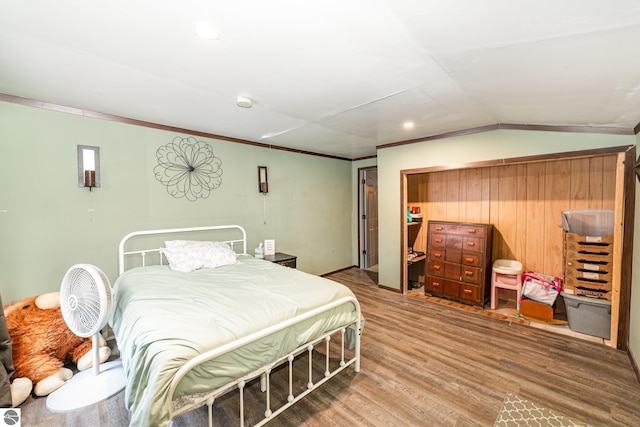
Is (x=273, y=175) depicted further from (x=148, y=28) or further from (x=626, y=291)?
(x=626, y=291)

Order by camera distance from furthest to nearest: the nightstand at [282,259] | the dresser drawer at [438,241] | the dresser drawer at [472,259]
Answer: the dresser drawer at [438,241], the nightstand at [282,259], the dresser drawer at [472,259]

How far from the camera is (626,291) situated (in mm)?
2471

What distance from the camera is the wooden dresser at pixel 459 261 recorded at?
345 centimetres

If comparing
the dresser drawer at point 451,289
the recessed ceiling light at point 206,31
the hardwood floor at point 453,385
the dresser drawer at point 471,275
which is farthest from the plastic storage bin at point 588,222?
the recessed ceiling light at point 206,31

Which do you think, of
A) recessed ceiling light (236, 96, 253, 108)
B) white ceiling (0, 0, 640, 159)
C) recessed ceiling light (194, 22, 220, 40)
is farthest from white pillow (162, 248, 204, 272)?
recessed ceiling light (194, 22, 220, 40)

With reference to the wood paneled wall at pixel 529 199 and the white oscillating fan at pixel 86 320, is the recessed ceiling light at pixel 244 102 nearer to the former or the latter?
the white oscillating fan at pixel 86 320

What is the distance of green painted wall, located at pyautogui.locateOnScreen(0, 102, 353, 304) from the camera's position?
2254mm

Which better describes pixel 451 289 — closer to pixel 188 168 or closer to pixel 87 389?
pixel 188 168

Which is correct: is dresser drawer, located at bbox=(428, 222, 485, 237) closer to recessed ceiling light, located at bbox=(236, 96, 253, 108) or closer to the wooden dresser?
the wooden dresser

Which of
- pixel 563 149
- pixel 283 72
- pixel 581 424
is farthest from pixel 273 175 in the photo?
pixel 581 424

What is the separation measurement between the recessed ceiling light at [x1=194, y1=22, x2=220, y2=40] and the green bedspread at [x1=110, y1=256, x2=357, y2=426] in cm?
158

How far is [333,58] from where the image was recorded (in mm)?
1629

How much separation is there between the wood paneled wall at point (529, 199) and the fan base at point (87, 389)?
4.41 meters

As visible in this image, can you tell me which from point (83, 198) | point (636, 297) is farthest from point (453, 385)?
point (83, 198)
